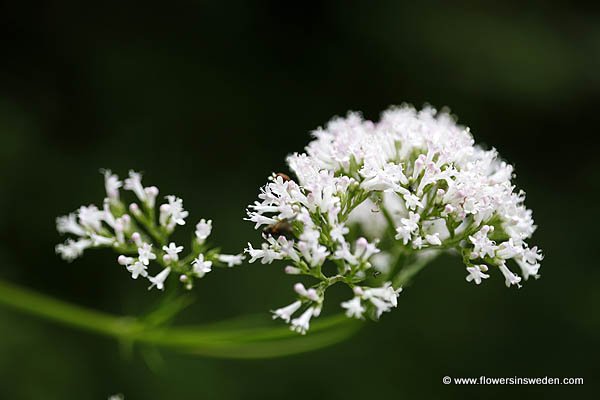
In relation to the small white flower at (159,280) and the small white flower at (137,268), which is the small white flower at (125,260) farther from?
the small white flower at (159,280)

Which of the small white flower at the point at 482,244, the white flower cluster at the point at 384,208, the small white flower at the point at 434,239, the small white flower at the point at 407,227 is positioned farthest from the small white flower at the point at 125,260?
the small white flower at the point at 482,244

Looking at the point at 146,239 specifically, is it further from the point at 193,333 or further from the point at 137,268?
the point at 193,333

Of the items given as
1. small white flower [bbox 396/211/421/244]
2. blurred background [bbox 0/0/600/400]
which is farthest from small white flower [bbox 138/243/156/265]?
blurred background [bbox 0/0/600/400]

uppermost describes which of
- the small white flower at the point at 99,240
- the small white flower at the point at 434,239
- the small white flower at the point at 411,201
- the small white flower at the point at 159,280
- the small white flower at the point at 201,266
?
the small white flower at the point at 411,201

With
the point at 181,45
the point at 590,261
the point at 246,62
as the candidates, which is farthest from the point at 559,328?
the point at 181,45

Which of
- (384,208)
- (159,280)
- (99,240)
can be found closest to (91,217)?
(99,240)

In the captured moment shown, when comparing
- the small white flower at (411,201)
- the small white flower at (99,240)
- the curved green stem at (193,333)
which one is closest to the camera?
the small white flower at (411,201)

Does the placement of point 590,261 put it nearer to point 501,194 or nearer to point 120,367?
point 501,194
